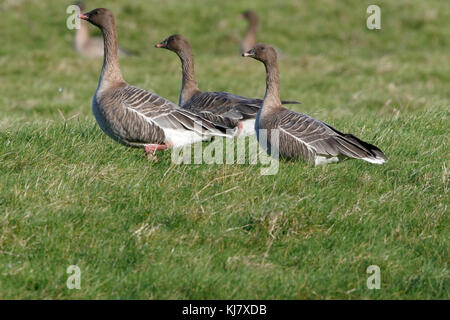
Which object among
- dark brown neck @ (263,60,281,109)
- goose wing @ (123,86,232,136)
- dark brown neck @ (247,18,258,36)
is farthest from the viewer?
dark brown neck @ (247,18,258,36)

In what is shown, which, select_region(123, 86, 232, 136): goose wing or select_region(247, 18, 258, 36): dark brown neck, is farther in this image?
select_region(247, 18, 258, 36): dark brown neck

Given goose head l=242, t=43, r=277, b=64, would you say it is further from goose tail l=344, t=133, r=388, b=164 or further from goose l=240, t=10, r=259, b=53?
goose l=240, t=10, r=259, b=53

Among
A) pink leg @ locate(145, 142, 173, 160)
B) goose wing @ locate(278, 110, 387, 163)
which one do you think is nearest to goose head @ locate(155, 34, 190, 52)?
pink leg @ locate(145, 142, 173, 160)

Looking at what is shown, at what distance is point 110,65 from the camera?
9.09 meters

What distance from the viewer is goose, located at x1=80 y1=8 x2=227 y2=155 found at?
8367mm

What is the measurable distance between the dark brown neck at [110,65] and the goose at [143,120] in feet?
0.05

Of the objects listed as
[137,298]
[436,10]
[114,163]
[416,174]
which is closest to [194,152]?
[114,163]

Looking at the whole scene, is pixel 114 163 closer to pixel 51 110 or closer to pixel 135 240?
pixel 135 240

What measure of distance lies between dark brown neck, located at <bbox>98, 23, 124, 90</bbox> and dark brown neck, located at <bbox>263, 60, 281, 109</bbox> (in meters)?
2.05

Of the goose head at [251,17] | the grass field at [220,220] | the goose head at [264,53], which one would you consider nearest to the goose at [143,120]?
the grass field at [220,220]

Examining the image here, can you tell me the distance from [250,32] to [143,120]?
595 inches

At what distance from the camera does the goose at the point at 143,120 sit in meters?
8.37

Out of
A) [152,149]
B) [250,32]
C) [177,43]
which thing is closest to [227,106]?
[177,43]

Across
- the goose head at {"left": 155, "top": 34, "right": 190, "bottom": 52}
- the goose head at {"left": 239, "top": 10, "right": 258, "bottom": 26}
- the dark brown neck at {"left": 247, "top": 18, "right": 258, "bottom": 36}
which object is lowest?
the goose head at {"left": 155, "top": 34, "right": 190, "bottom": 52}
